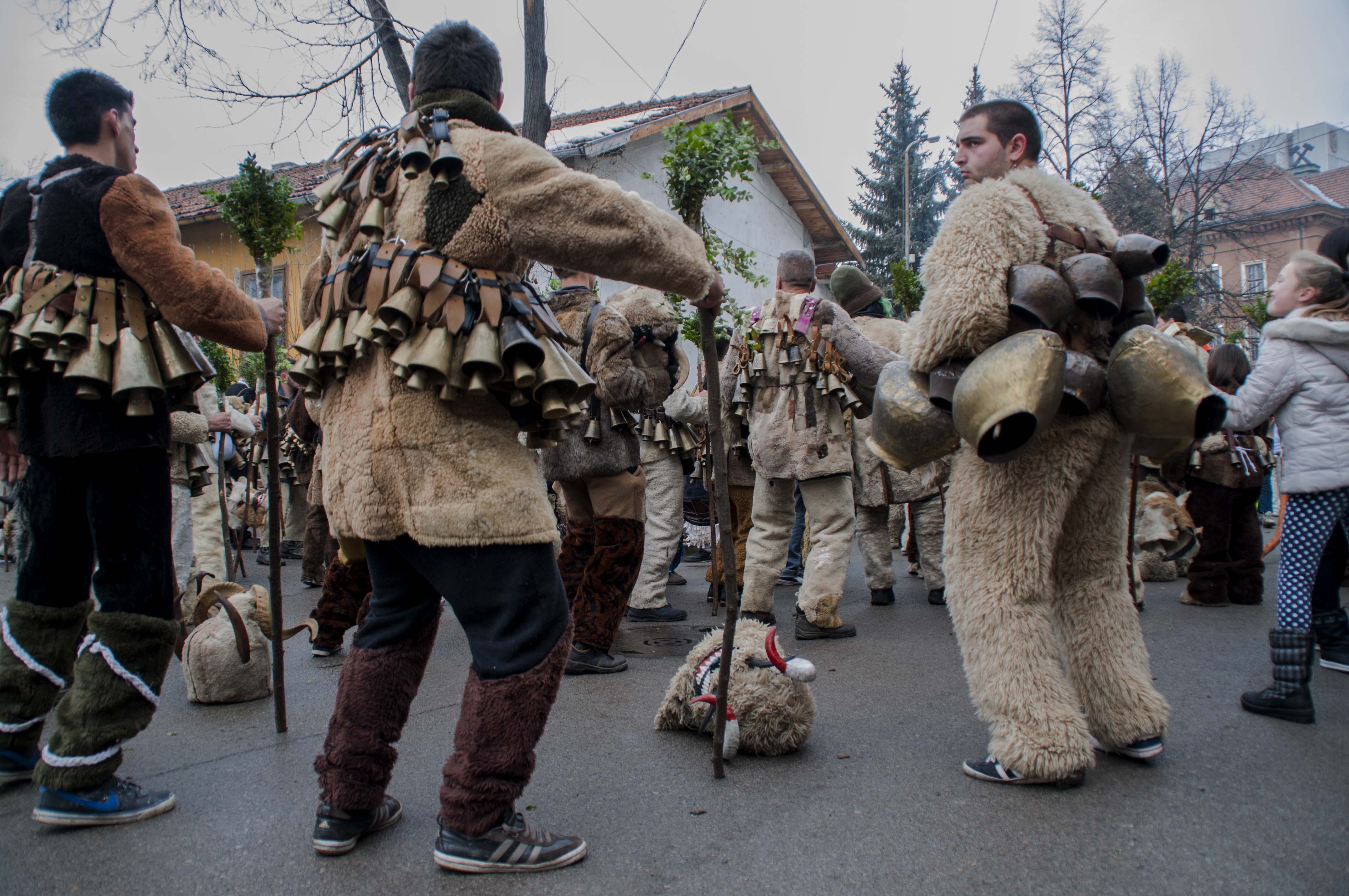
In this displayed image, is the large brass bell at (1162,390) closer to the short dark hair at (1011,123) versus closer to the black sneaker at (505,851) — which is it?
the short dark hair at (1011,123)

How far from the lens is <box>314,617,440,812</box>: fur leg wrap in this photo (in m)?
2.18

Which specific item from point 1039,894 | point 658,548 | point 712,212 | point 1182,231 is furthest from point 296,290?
point 1182,231

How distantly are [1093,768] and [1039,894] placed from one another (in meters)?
0.75

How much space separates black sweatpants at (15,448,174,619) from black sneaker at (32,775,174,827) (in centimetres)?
49

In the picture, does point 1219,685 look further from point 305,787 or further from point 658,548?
point 305,787

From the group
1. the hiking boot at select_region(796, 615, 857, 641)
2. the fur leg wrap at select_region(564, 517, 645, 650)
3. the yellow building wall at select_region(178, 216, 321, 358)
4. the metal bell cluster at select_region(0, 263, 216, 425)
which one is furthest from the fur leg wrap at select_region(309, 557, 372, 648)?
the yellow building wall at select_region(178, 216, 321, 358)

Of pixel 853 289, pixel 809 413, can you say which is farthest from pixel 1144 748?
pixel 853 289

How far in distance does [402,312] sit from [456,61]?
2.47 ft

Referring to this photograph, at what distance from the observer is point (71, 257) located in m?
2.49

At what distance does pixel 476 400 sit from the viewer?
208 cm

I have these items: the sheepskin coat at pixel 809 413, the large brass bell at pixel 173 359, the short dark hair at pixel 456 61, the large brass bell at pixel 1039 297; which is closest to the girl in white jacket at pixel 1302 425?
the large brass bell at pixel 1039 297

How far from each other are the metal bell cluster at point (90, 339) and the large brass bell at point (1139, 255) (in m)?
2.84

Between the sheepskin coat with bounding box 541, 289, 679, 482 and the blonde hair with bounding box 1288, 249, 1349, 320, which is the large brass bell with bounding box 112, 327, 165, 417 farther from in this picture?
the blonde hair with bounding box 1288, 249, 1349, 320

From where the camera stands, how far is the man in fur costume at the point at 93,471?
7.91 ft
